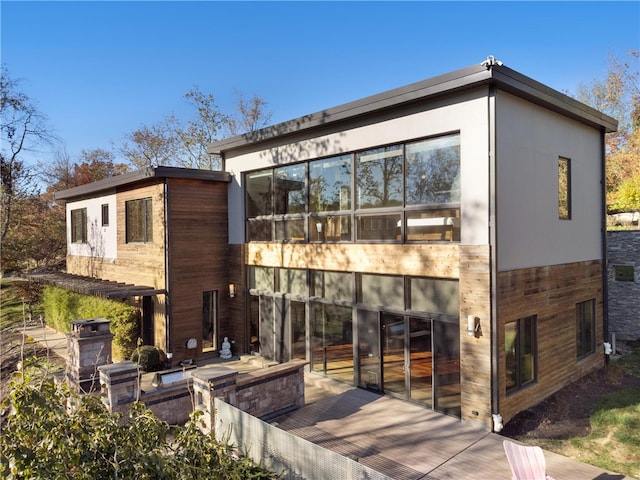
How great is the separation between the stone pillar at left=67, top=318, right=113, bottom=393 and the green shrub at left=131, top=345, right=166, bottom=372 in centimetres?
201

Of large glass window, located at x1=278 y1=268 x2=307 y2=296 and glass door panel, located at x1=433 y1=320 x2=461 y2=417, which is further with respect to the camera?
large glass window, located at x1=278 y1=268 x2=307 y2=296

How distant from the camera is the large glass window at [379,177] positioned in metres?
8.80

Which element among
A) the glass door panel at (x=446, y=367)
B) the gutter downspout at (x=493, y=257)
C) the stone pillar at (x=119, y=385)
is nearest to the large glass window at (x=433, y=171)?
the gutter downspout at (x=493, y=257)

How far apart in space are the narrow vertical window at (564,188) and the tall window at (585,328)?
Answer: 232 cm

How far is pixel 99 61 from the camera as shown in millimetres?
13883

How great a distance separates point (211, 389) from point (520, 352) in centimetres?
580

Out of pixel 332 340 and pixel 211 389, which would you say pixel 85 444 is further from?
pixel 332 340

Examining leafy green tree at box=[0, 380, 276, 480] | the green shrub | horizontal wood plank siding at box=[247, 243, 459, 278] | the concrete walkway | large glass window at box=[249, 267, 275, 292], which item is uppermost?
horizontal wood plank siding at box=[247, 243, 459, 278]

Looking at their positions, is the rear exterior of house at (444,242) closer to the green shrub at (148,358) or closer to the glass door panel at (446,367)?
the glass door panel at (446,367)

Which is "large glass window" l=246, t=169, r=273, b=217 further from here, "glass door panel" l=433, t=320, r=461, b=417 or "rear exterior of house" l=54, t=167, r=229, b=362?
"glass door panel" l=433, t=320, r=461, b=417

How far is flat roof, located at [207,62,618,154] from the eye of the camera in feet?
23.7

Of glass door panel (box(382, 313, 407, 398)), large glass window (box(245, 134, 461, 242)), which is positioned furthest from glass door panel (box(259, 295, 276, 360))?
glass door panel (box(382, 313, 407, 398))

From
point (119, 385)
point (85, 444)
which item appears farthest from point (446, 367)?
point (85, 444)

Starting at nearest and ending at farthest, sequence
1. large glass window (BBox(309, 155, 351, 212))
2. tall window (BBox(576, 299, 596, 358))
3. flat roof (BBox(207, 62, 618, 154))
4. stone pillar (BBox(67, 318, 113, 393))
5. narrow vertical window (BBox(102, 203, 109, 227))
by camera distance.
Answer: flat roof (BBox(207, 62, 618, 154)), stone pillar (BBox(67, 318, 113, 393)), large glass window (BBox(309, 155, 351, 212)), tall window (BBox(576, 299, 596, 358)), narrow vertical window (BBox(102, 203, 109, 227))
